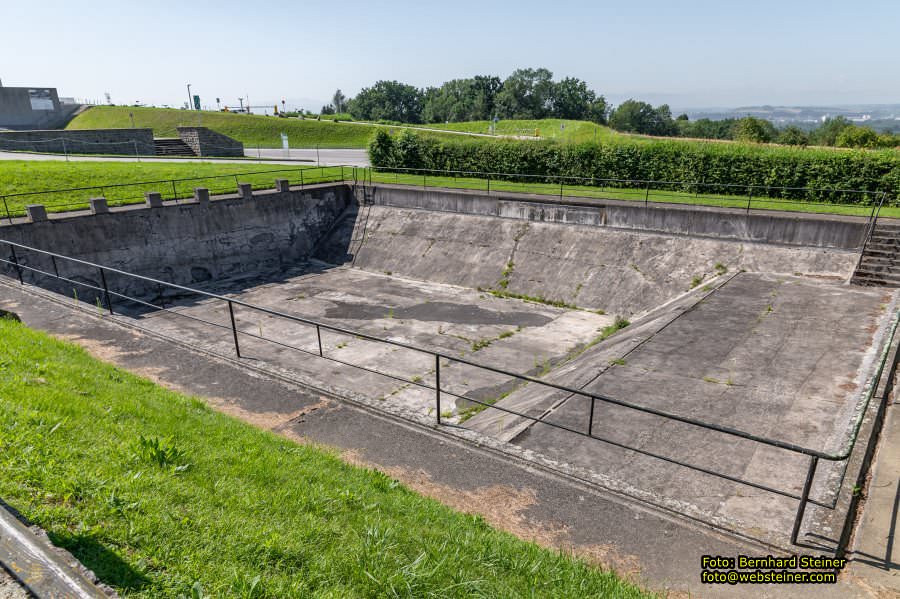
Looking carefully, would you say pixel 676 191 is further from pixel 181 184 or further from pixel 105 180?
pixel 105 180

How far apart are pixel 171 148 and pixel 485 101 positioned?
83.7 meters

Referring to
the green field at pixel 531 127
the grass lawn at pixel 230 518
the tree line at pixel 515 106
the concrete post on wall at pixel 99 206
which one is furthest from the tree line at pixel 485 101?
the grass lawn at pixel 230 518

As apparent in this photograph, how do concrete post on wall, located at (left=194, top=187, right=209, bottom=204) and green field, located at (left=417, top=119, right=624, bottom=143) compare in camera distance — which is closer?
concrete post on wall, located at (left=194, top=187, right=209, bottom=204)

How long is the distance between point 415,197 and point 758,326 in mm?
16940

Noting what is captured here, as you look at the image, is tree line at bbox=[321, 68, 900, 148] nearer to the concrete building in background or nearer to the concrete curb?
the concrete building in background

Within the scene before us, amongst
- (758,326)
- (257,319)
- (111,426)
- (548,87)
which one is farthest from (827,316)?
(548,87)

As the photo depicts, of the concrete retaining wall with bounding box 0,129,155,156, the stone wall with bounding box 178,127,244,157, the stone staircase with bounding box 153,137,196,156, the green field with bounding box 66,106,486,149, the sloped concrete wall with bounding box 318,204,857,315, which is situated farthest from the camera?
the green field with bounding box 66,106,486,149

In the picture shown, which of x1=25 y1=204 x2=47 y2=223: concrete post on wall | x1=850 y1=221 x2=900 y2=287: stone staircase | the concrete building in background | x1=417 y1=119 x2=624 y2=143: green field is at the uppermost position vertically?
the concrete building in background

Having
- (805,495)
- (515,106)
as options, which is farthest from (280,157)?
(515,106)

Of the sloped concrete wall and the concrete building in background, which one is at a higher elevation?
the concrete building in background

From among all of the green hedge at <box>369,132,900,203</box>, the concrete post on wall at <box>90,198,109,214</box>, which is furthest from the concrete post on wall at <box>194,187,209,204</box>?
→ the green hedge at <box>369,132,900,203</box>

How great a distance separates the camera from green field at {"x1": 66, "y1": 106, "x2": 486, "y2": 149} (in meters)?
53.6

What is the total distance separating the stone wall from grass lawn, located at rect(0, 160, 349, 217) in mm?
10263

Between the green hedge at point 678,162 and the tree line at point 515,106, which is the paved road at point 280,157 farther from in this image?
the tree line at point 515,106
